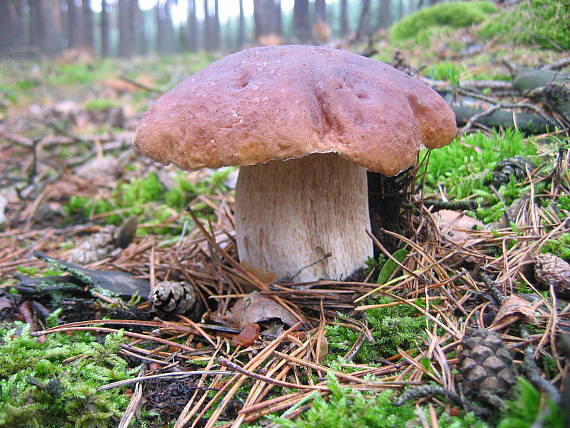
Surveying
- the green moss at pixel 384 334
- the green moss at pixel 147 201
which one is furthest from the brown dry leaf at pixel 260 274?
the green moss at pixel 147 201

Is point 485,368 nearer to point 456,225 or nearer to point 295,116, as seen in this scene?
point 295,116

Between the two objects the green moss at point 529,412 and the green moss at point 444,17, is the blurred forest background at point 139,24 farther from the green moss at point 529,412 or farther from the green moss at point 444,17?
the green moss at point 529,412

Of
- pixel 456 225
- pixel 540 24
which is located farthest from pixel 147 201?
pixel 540 24

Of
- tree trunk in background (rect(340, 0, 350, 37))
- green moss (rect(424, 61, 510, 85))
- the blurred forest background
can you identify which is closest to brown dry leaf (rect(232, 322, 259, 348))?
green moss (rect(424, 61, 510, 85))

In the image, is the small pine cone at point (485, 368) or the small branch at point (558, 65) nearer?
the small pine cone at point (485, 368)

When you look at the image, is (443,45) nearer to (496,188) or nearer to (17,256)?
(496,188)
